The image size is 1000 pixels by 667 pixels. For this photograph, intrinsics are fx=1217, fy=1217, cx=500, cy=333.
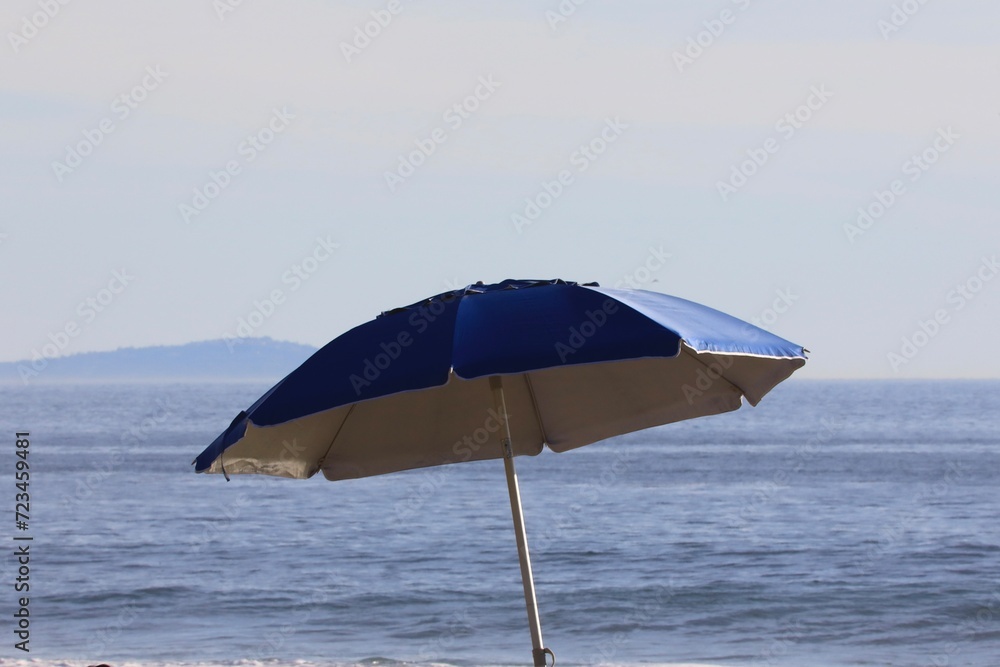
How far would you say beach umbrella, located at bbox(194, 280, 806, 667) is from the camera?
4.06 m

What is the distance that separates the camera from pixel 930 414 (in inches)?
4466

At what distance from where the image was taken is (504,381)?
19.2ft

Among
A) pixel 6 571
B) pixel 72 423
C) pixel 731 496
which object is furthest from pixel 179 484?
pixel 72 423

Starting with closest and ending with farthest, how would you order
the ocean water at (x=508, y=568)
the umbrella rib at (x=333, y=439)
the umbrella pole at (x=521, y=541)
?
the umbrella pole at (x=521, y=541)
the umbrella rib at (x=333, y=439)
the ocean water at (x=508, y=568)

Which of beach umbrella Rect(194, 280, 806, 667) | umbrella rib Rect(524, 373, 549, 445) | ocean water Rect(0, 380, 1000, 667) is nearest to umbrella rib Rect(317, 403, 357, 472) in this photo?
beach umbrella Rect(194, 280, 806, 667)

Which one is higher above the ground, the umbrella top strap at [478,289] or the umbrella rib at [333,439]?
the umbrella top strap at [478,289]

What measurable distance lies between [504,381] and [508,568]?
56.6 feet

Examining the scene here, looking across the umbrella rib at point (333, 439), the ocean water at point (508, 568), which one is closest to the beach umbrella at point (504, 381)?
the umbrella rib at point (333, 439)

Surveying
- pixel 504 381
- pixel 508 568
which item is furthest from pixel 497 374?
pixel 508 568

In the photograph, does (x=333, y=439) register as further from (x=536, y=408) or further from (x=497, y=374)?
(x=497, y=374)

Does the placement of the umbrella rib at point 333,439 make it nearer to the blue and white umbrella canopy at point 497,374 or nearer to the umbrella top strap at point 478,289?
the blue and white umbrella canopy at point 497,374

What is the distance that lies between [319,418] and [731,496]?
33.7 metres

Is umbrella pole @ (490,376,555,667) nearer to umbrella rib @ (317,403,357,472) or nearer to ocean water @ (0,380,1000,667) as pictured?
umbrella rib @ (317,403,357,472)

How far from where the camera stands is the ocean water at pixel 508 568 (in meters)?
15.6
